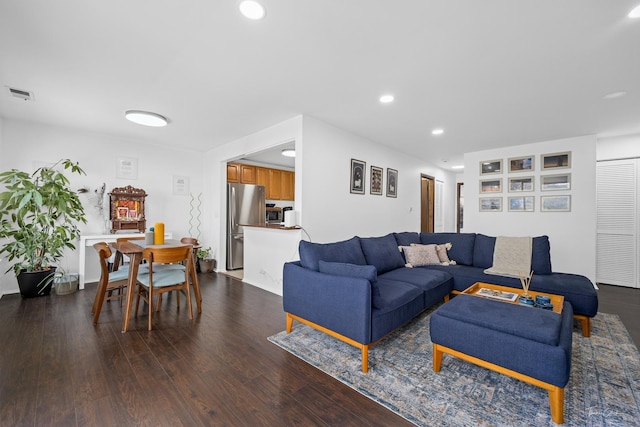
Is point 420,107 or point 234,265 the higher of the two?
point 420,107

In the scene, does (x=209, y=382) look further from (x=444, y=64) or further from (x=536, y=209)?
(x=536, y=209)

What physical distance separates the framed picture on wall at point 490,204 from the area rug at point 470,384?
3030 millimetres

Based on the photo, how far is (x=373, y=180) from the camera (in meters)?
4.96

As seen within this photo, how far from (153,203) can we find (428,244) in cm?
495

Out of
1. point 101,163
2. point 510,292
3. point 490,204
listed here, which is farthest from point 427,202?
point 101,163

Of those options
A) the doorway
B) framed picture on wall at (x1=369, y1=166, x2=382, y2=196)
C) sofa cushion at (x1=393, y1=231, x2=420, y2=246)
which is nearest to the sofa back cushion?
sofa cushion at (x1=393, y1=231, x2=420, y2=246)

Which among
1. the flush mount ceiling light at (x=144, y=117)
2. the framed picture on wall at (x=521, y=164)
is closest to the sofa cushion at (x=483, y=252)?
the framed picture on wall at (x=521, y=164)

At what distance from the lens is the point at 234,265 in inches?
215

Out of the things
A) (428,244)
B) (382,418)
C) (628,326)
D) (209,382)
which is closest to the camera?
(382,418)

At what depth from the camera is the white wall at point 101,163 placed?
12.8ft

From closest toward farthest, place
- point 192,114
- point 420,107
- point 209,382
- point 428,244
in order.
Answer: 1. point 209,382
2. point 420,107
3. point 192,114
4. point 428,244

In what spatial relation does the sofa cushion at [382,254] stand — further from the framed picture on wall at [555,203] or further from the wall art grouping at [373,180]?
the framed picture on wall at [555,203]

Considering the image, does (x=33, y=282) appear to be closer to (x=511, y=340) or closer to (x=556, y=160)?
(x=511, y=340)

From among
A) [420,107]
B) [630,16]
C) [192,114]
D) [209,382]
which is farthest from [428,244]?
[192,114]
